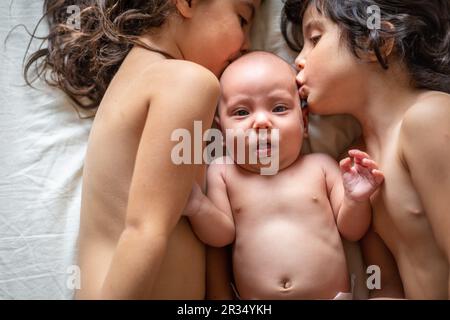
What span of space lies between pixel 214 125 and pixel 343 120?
26 cm

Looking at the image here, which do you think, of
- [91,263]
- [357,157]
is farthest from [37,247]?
[357,157]

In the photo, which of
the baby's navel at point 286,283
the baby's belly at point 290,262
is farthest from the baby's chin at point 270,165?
the baby's navel at point 286,283

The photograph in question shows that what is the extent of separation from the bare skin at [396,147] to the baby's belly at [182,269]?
1.08 feet

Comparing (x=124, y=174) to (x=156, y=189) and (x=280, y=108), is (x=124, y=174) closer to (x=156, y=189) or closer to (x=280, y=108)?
(x=156, y=189)

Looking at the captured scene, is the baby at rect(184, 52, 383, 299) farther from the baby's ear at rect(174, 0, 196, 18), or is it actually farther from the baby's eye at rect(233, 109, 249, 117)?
the baby's ear at rect(174, 0, 196, 18)

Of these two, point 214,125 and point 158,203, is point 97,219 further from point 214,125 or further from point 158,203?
point 214,125

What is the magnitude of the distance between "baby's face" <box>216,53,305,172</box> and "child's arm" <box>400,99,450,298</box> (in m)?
0.22

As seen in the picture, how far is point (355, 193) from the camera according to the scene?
1128 millimetres

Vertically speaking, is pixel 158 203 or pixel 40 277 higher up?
pixel 158 203

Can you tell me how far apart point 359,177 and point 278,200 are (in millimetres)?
156

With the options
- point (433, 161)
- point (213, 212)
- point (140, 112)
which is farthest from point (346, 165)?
point (140, 112)

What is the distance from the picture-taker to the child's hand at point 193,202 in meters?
1.11

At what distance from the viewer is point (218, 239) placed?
117cm

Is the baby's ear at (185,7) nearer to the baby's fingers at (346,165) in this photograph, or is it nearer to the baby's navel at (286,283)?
the baby's fingers at (346,165)
